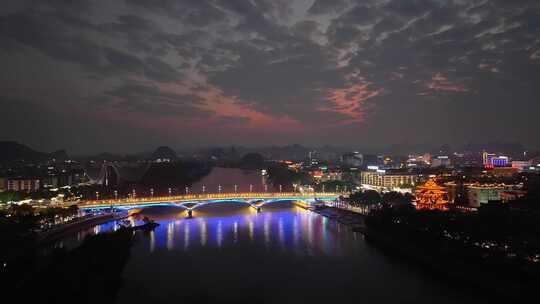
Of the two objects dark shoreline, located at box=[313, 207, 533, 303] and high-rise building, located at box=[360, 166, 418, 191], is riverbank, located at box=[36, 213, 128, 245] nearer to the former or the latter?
dark shoreline, located at box=[313, 207, 533, 303]

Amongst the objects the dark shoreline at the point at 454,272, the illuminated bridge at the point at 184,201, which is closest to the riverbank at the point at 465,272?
the dark shoreline at the point at 454,272

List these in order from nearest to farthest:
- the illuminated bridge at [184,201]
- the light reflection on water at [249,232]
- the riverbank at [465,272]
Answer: the riverbank at [465,272] < the light reflection on water at [249,232] < the illuminated bridge at [184,201]

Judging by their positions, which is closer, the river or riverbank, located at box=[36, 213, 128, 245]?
the river

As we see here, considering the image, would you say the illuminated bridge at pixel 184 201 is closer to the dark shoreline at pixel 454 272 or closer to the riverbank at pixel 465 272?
the dark shoreline at pixel 454 272

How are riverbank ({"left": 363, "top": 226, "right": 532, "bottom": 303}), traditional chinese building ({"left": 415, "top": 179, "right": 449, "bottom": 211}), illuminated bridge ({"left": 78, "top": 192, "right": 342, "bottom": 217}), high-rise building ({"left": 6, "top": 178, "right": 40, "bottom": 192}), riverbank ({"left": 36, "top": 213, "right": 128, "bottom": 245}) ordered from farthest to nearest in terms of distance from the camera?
high-rise building ({"left": 6, "top": 178, "right": 40, "bottom": 192}) → illuminated bridge ({"left": 78, "top": 192, "right": 342, "bottom": 217}) → traditional chinese building ({"left": 415, "top": 179, "right": 449, "bottom": 211}) → riverbank ({"left": 36, "top": 213, "right": 128, "bottom": 245}) → riverbank ({"left": 363, "top": 226, "right": 532, "bottom": 303})

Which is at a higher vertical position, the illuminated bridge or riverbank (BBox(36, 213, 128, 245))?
the illuminated bridge

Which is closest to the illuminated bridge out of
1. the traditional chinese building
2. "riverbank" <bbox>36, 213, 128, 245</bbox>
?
"riverbank" <bbox>36, 213, 128, 245</bbox>
